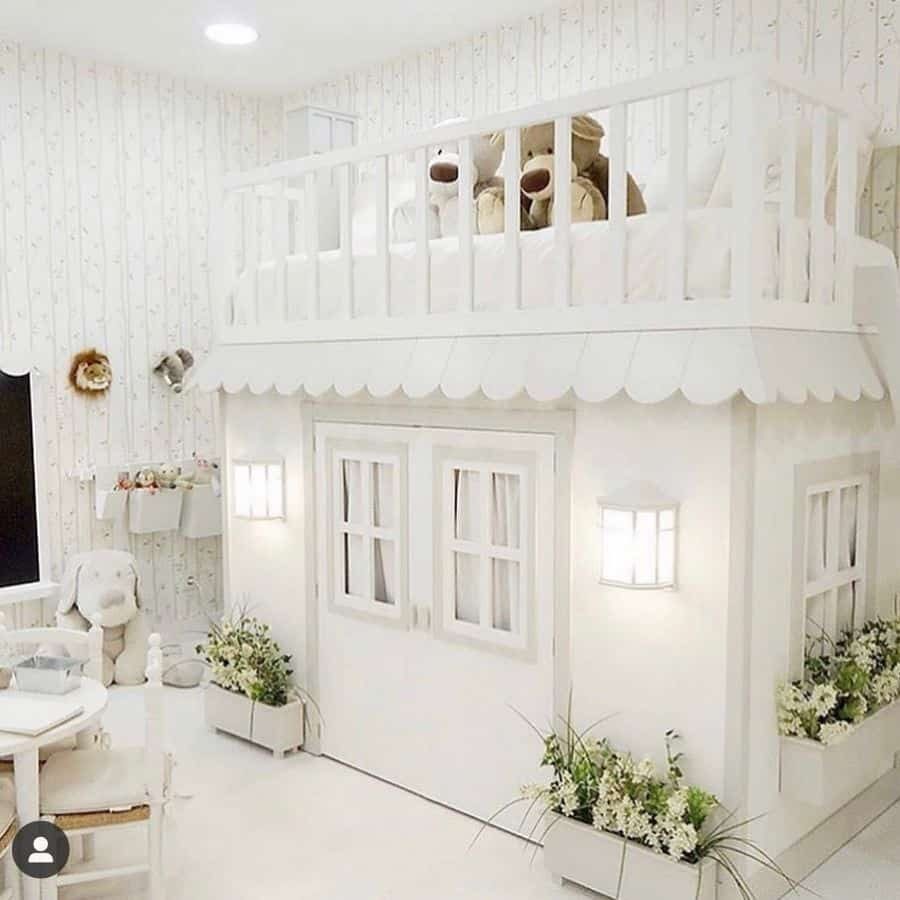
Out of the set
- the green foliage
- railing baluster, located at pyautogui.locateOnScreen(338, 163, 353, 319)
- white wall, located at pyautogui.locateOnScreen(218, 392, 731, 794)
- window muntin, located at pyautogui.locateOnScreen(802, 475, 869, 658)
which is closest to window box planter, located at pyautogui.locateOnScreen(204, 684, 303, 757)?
the green foliage

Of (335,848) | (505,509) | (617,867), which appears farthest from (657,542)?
(335,848)

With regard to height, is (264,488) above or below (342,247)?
below

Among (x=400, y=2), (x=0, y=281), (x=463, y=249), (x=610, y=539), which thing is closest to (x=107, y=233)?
(x=0, y=281)

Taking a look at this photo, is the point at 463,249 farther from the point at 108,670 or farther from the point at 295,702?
the point at 108,670

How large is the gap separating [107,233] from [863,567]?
3.56 meters

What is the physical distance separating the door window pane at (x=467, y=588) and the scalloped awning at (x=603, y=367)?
0.53 metres

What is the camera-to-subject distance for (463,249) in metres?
2.99

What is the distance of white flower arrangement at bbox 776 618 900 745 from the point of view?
8.68ft

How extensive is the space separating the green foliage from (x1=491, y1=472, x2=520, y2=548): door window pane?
1.12m

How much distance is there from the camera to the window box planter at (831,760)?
2.60m

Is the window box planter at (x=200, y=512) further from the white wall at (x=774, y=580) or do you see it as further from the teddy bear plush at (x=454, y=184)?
the white wall at (x=774, y=580)

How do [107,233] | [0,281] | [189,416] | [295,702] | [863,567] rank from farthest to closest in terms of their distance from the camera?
[189,416] → [107,233] → [0,281] → [295,702] → [863,567]

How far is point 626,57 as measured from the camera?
13.1 ft

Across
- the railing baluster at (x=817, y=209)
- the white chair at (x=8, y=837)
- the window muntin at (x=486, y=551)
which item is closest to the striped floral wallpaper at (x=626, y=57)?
the railing baluster at (x=817, y=209)
